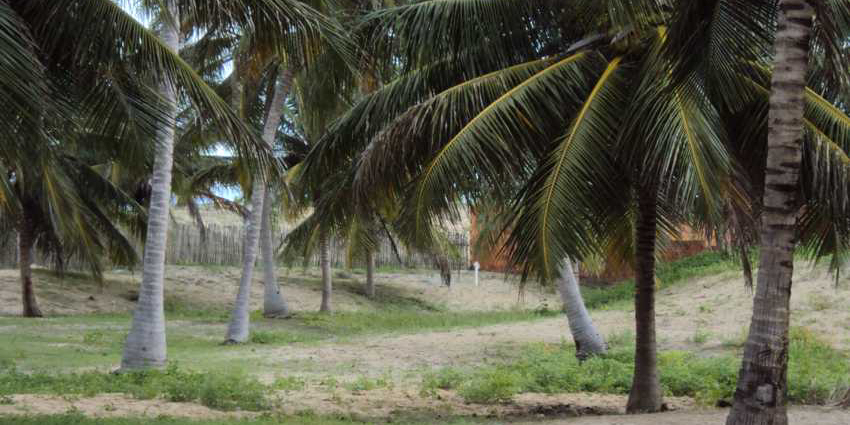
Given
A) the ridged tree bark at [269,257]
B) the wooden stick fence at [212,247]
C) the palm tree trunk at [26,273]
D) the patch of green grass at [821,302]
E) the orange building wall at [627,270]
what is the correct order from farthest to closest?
the wooden stick fence at [212,247] < the orange building wall at [627,270] < the palm tree trunk at [26,273] < the ridged tree bark at [269,257] < the patch of green grass at [821,302]

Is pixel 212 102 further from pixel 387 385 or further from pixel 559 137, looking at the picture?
pixel 387 385

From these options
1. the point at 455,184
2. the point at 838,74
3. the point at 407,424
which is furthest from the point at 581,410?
the point at 838,74

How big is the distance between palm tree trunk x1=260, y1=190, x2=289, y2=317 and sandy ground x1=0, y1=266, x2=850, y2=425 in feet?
12.1

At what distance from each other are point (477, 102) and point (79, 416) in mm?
4835

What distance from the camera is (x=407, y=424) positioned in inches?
342

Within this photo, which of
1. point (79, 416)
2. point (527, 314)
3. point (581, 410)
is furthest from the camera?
point (527, 314)

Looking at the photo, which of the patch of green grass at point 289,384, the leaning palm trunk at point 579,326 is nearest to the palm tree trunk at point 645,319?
the patch of green grass at point 289,384

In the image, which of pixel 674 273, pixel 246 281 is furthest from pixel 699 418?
pixel 674 273

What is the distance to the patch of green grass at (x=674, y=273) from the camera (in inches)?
884

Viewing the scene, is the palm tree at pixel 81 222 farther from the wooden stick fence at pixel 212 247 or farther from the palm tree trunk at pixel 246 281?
the wooden stick fence at pixel 212 247

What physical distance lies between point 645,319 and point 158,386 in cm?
556

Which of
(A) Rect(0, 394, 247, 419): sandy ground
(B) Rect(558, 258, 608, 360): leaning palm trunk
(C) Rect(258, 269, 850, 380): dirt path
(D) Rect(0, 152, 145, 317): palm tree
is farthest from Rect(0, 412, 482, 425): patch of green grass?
(D) Rect(0, 152, 145, 317): palm tree

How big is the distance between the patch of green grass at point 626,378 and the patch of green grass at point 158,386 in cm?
247

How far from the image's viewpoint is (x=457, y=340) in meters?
16.9
